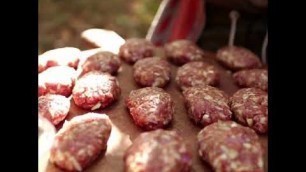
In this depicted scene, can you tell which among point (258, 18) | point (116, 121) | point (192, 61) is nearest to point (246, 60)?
point (192, 61)

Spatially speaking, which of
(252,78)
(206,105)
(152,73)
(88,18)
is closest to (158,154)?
(206,105)

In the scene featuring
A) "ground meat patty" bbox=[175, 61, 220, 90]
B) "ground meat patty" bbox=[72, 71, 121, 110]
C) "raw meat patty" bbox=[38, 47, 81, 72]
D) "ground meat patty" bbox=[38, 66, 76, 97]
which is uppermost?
"ground meat patty" bbox=[175, 61, 220, 90]

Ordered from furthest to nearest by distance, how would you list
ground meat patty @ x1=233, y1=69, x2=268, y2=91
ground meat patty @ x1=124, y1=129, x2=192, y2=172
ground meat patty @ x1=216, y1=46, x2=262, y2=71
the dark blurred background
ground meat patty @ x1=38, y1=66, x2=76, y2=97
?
the dark blurred background → ground meat patty @ x1=216, y1=46, x2=262, y2=71 → ground meat patty @ x1=233, y1=69, x2=268, y2=91 → ground meat patty @ x1=38, y1=66, x2=76, y2=97 → ground meat patty @ x1=124, y1=129, x2=192, y2=172

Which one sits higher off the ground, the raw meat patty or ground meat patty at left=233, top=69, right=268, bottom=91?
ground meat patty at left=233, top=69, right=268, bottom=91

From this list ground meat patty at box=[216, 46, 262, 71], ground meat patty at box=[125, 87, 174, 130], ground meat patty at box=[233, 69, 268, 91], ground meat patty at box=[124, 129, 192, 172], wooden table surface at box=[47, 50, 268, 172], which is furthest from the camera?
ground meat patty at box=[216, 46, 262, 71]

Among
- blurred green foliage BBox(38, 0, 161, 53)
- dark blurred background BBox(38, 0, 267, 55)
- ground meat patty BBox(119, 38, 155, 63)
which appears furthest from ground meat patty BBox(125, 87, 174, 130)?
blurred green foliage BBox(38, 0, 161, 53)

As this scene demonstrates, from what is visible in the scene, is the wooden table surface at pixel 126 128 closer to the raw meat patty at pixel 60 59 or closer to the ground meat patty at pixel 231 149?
the ground meat patty at pixel 231 149

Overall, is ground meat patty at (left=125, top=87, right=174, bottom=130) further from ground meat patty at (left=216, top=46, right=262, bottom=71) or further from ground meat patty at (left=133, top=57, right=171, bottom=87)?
ground meat patty at (left=216, top=46, right=262, bottom=71)
